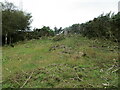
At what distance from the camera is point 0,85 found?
12.6ft

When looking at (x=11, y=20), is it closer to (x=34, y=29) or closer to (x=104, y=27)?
(x=34, y=29)

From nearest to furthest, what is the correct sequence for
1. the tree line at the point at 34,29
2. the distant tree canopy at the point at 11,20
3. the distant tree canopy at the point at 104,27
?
the distant tree canopy at the point at 104,27, the tree line at the point at 34,29, the distant tree canopy at the point at 11,20

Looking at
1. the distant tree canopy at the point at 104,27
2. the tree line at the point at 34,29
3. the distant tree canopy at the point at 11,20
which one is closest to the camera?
the distant tree canopy at the point at 104,27

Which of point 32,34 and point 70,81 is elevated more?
point 32,34

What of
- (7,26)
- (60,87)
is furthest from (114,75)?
(7,26)

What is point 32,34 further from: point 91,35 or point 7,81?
point 7,81

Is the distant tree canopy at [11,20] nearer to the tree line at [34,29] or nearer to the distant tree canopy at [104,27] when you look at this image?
the tree line at [34,29]

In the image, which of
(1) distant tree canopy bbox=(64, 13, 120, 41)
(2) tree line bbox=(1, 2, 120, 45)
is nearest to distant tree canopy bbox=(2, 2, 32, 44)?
(2) tree line bbox=(1, 2, 120, 45)

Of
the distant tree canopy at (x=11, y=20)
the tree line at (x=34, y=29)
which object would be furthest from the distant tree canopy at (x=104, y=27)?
the distant tree canopy at (x=11, y=20)

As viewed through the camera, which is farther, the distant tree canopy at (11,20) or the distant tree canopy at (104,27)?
the distant tree canopy at (11,20)

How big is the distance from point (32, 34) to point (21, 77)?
52.3 ft


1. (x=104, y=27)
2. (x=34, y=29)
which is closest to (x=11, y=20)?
(x=34, y=29)

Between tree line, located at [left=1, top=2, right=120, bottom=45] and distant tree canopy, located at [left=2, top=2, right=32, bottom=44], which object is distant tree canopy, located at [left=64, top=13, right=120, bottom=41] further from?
distant tree canopy, located at [left=2, top=2, right=32, bottom=44]

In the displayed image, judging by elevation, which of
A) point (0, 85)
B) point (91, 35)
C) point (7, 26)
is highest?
point (7, 26)
